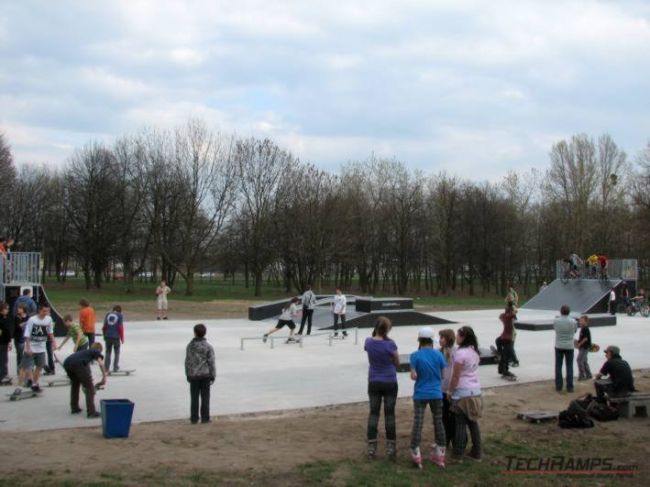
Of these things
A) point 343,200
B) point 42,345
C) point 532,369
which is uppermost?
point 343,200

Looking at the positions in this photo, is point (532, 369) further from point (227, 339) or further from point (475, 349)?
point (227, 339)

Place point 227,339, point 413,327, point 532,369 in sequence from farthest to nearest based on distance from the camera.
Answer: point 413,327 → point 227,339 → point 532,369

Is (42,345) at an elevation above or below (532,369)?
above

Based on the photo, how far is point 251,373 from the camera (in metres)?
14.3

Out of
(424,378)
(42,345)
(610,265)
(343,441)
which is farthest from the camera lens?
(610,265)

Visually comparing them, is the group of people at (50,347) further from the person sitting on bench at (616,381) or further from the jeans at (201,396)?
the person sitting on bench at (616,381)

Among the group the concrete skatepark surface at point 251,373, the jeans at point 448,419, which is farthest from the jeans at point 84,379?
the jeans at point 448,419

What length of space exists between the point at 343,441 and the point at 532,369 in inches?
325

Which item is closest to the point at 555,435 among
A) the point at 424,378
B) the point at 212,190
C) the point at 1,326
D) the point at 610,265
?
A: the point at 424,378

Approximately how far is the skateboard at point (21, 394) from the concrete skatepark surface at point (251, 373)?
0.13 metres

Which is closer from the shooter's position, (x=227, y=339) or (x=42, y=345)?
(x=42, y=345)

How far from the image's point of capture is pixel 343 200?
57594mm

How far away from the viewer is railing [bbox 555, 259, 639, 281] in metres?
36.1

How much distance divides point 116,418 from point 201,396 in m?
1.43
